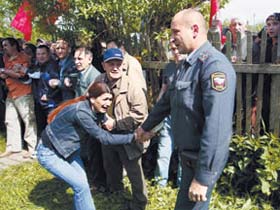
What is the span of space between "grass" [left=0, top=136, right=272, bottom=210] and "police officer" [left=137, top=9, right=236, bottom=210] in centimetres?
153

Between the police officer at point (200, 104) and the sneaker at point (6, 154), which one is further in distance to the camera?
the sneaker at point (6, 154)

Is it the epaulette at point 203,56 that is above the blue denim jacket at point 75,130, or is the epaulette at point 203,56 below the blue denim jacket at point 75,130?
above

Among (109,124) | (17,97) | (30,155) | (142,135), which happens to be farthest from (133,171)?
(17,97)

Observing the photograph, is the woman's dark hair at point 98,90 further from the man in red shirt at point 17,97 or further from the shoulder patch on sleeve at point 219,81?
the man in red shirt at point 17,97

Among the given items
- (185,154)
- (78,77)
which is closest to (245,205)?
(185,154)

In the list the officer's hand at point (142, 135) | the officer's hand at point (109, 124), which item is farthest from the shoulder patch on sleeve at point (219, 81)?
the officer's hand at point (109, 124)

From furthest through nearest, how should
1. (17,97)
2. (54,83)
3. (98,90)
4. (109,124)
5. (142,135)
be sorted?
1. (17,97)
2. (54,83)
3. (109,124)
4. (98,90)
5. (142,135)

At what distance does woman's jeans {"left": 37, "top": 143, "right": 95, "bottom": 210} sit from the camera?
3.44 meters

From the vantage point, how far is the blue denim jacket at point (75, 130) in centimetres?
328

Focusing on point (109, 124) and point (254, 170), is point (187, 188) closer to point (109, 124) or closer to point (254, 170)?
point (109, 124)

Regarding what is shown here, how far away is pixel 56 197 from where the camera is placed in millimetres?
4395

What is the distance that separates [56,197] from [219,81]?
111 inches

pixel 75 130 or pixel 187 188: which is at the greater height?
pixel 75 130

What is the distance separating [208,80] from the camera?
7.24 ft
